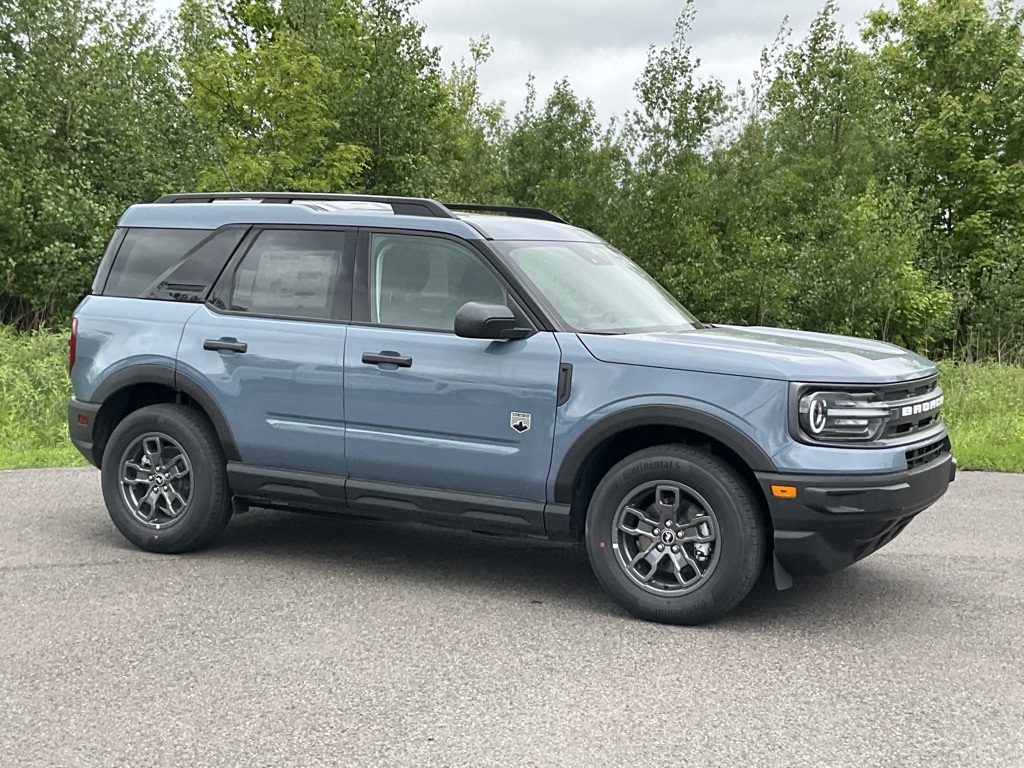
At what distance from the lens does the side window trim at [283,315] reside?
20.4 feet

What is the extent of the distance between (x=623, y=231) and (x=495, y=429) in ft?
57.2

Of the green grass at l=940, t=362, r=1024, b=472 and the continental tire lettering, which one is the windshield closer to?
the continental tire lettering

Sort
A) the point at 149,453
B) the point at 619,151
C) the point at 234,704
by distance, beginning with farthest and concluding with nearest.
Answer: the point at 619,151
the point at 149,453
the point at 234,704

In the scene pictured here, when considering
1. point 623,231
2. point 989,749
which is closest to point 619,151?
point 623,231

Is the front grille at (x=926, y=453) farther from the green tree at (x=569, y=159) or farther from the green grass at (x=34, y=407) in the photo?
the green tree at (x=569, y=159)

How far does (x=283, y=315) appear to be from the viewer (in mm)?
6359

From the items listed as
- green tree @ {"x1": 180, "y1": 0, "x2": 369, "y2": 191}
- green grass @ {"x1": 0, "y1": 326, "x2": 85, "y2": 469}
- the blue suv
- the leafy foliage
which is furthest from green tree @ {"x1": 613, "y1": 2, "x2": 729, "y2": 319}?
the blue suv

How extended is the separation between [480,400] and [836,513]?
5.76ft

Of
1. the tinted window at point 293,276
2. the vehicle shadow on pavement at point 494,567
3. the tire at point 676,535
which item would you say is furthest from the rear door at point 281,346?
the tire at point 676,535

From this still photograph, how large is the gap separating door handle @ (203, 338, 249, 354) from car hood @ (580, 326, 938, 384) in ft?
6.42

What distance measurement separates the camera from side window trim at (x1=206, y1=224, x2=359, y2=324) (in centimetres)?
622

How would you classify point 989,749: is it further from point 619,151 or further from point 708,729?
point 619,151

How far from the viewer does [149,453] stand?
6.68 m

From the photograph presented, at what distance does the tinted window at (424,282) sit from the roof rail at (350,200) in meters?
0.17
